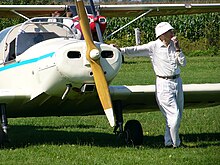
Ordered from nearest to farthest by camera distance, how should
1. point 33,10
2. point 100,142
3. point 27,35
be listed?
point 27,35 → point 100,142 → point 33,10

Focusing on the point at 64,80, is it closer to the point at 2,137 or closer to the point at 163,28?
the point at 2,137

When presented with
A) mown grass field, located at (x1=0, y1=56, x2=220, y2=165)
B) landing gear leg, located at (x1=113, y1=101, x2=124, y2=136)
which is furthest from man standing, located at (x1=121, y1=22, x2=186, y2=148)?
landing gear leg, located at (x1=113, y1=101, x2=124, y2=136)

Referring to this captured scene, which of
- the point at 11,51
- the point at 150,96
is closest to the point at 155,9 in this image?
the point at 150,96

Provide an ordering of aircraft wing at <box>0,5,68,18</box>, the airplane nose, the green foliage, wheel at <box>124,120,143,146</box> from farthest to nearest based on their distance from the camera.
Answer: the green foliage → aircraft wing at <box>0,5,68,18</box> → wheel at <box>124,120,143,146</box> → the airplane nose

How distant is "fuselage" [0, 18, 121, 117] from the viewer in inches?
353

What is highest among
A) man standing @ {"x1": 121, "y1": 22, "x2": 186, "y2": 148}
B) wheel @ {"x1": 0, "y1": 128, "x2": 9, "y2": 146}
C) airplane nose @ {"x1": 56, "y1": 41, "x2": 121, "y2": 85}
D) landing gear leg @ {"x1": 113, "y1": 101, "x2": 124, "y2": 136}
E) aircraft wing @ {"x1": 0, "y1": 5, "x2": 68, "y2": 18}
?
airplane nose @ {"x1": 56, "y1": 41, "x2": 121, "y2": 85}

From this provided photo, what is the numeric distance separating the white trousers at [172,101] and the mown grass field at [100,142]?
0.28 metres

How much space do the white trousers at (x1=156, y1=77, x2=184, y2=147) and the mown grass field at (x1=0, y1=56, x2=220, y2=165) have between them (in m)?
0.28

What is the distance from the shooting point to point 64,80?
29.8 ft

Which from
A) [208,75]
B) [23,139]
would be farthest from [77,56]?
[208,75]

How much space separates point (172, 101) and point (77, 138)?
2.21m

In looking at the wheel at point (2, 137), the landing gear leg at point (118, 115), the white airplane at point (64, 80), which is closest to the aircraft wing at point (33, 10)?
the white airplane at point (64, 80)

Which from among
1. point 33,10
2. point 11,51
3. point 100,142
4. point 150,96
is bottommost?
point 33,10

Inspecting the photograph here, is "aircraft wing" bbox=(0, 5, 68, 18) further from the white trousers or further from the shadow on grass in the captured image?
the white trousers
